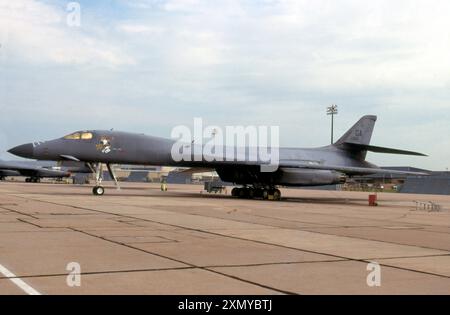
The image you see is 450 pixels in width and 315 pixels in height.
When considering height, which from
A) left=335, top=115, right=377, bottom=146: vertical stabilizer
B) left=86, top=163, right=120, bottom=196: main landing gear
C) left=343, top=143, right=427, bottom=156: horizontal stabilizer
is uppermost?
left=335, top=115, right=377, bottom=146: vertical stabilizer

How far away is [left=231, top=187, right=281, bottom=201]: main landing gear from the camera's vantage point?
89.7 ft

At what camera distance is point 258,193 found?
2814 centimetres

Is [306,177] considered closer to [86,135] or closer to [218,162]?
[218,162]

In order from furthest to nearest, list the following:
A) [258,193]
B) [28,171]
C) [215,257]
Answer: [28,171], [258,193], [215,257]

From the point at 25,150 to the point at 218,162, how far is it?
9.37 m

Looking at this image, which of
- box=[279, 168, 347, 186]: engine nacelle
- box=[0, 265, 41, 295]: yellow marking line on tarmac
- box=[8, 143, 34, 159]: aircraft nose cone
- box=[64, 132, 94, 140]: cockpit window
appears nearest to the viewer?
box=[0, 265, 41, 295]: yellow marking line on tarmac

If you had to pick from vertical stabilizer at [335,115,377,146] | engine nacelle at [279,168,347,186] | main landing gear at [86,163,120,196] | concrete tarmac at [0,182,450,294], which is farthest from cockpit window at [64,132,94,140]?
vertical stabilizer at [335,115,377,146]

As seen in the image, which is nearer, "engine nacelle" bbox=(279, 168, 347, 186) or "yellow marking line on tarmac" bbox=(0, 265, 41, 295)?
"yellow marking line on tarmac" bbox=(0, 265, 41, 295)

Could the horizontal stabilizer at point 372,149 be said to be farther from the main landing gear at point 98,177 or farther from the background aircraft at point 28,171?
the background aircraft at point 28,171

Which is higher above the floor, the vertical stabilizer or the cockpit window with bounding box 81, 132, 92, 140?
the vertical stabilizer

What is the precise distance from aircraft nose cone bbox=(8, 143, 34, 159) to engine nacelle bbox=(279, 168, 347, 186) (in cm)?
1253

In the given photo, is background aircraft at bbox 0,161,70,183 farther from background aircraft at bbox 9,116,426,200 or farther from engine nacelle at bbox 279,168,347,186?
engine nacelle at bbox 279,168,347,186

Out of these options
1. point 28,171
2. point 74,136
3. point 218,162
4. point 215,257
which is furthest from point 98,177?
point 28,171
